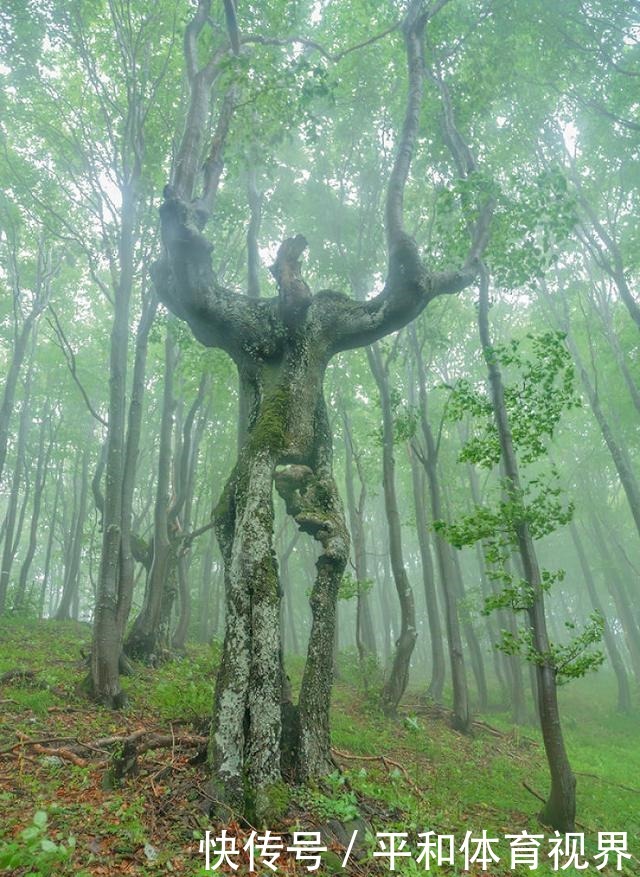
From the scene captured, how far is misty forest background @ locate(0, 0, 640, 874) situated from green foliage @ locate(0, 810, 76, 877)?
37mm

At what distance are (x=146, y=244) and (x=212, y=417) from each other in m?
10.0

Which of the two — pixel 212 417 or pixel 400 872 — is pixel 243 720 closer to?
pixel 400 872

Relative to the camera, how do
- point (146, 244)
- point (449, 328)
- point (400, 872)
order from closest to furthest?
point (400, 872), point (146, 244), point (449, 328)

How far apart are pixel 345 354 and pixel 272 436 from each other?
15.4 meters

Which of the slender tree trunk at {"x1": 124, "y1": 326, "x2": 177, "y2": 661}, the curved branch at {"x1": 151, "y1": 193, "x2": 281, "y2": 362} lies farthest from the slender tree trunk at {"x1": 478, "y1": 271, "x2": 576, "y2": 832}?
the slender tree trunk at {"x1": 124, "y1": 326, "x2": 177, "y2": 661}

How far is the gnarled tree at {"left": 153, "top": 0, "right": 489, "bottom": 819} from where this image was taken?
5172mm

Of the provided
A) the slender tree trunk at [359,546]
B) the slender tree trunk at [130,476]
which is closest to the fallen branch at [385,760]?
the slender tree trunk at [130,476]

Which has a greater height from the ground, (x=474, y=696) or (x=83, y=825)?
(x=474, y=696)

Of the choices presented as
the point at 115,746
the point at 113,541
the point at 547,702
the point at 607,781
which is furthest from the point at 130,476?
the point at 607,781

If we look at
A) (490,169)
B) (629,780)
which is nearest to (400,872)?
(629,780)

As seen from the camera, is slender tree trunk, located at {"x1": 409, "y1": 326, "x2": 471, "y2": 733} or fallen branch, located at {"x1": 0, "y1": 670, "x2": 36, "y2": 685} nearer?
fallen branch, located at {"x1": 0, "y1": 670, "x2": 36, "y2": 685}

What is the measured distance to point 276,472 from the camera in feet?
21.5

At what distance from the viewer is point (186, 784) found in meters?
5.16

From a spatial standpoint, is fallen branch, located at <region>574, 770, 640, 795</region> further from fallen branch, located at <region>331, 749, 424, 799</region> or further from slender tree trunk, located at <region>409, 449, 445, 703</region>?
fallen branch, located at <region>331, 749, 424, 799</region>
